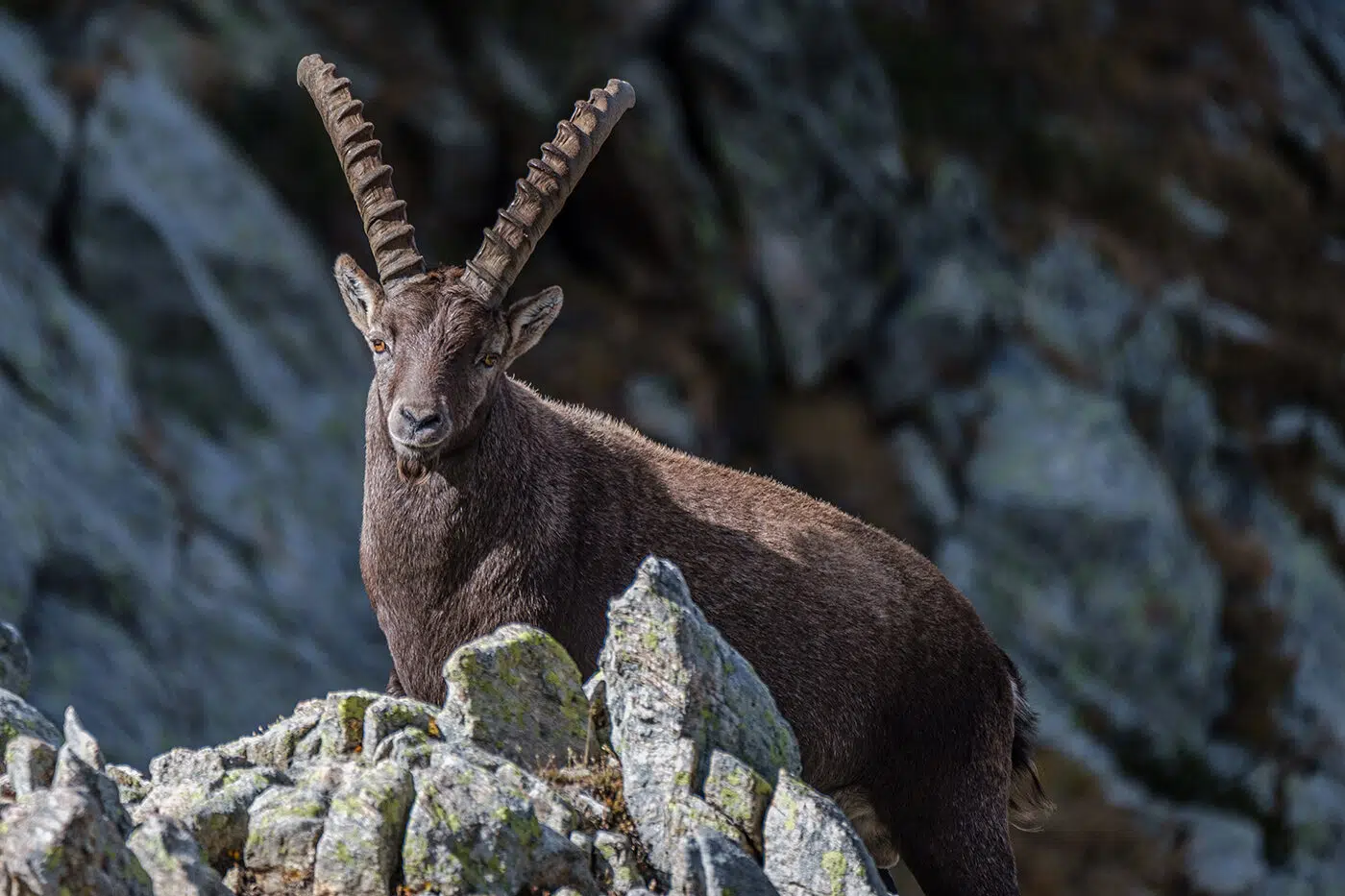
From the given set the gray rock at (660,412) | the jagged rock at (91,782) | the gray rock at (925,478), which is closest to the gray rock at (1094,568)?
the gray rock at (925,478)

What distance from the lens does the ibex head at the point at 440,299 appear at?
12.4 metres

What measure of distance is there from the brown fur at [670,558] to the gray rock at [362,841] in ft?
9.75

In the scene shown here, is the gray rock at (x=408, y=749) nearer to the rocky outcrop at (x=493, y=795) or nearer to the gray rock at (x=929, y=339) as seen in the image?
the rocky outcrop at (x=493, y=795)

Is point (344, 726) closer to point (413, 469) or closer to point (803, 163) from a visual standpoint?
point (413, 469)

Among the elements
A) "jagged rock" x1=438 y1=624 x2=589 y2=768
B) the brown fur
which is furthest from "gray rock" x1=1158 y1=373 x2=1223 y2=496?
"jagged rock" x1=438 y1=624 x2=589 y2=768

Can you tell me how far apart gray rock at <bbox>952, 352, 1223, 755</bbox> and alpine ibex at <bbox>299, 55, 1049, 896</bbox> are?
1061 inches

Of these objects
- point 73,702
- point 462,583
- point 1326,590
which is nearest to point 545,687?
point 462,583

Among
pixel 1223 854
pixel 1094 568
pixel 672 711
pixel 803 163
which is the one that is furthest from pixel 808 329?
pixel 672 711

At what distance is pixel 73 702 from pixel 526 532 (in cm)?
1590

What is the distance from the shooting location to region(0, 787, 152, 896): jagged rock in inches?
304

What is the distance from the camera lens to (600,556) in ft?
41.7

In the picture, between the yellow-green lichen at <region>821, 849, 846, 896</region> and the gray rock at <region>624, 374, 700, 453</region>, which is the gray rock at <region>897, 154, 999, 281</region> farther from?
the yellow-green lichen at <region>821, 849, 846, 896</region>

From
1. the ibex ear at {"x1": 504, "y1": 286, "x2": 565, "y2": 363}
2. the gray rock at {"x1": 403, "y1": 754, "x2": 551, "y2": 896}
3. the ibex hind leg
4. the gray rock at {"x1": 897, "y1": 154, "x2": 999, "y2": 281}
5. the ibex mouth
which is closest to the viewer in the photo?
the gray rock at {"x1": 403, "y1": 754, "x2": 551, "y2": 896}

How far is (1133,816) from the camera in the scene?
1492 inches
